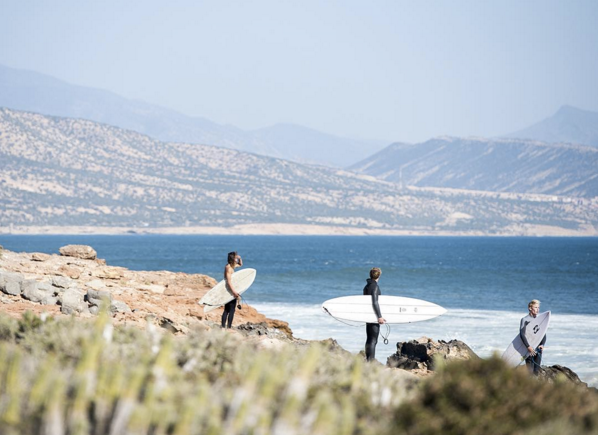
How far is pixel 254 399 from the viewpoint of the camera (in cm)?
609

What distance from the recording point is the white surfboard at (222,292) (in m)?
16.0

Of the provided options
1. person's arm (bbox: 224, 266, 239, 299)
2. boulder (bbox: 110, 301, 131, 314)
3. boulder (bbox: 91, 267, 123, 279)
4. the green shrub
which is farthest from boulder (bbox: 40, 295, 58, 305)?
the green shrub

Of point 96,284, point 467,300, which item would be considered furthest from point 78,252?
point 467,300

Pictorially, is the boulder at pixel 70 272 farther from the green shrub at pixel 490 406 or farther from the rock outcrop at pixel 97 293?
the green shrub at pixel 490 406

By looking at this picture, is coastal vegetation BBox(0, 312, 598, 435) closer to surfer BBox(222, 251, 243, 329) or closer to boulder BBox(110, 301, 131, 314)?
surfer BBox(222, 251, 243, 329)

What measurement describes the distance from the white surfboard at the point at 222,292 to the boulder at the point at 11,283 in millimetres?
3667

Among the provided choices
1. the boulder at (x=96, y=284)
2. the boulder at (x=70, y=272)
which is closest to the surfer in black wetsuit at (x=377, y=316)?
the boulder at (x=96, y=284)

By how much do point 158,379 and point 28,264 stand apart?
18.6 metres

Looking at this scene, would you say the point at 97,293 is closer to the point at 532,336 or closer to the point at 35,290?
the point at 35,290

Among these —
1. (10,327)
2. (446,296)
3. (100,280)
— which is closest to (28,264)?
(100,280)

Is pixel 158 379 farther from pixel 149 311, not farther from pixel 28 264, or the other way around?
pixel 28 264

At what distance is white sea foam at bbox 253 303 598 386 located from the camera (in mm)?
21487

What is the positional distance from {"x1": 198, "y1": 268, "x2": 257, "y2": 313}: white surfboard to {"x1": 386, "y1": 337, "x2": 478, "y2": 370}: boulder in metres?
3.43

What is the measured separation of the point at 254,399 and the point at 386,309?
10182 millimetres
